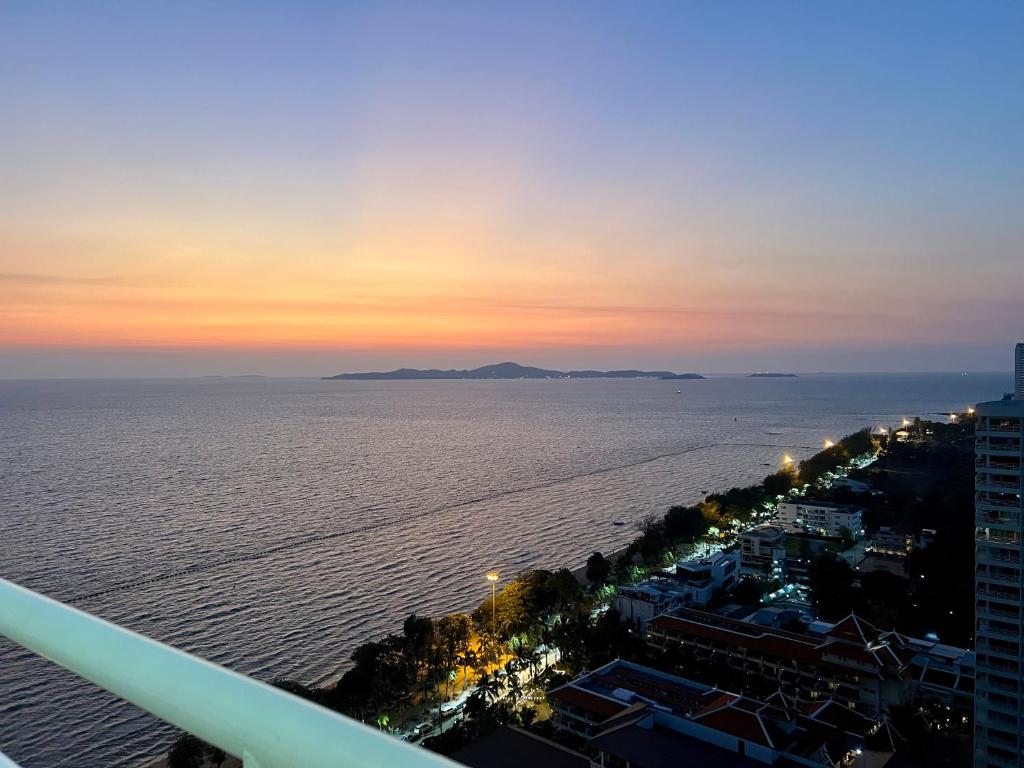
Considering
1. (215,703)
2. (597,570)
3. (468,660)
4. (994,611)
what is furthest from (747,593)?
(215,703)

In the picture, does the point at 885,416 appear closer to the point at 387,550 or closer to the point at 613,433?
the point at 613,433

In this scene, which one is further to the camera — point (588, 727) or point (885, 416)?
point (885, 416)

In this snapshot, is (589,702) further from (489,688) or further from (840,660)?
(840,660)

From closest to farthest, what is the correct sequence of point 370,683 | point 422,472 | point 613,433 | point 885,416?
point 370,683 < point 422,472 < point 613,433 < point 885,416

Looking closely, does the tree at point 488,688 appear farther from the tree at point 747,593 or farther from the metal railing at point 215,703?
the metal railing at point 215,703

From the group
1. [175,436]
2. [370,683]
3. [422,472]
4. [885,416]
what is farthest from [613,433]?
[370,683]

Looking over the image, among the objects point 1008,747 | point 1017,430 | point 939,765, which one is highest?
point 1017,430
